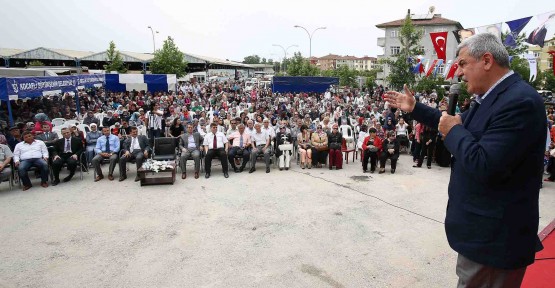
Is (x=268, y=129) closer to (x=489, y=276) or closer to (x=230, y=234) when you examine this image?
(x=230, y=234)

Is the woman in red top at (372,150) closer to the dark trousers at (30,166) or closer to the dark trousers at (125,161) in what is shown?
the dark trousers at (125,161)

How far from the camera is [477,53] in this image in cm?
146

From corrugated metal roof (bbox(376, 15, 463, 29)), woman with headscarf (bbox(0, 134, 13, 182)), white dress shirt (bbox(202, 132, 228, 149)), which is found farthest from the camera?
corrugated metal roof (bbox(376, 15, 463, 29))

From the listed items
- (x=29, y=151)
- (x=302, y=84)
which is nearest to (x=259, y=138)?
(x=29, y=151)

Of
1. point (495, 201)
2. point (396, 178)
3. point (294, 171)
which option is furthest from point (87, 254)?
point (396, 178)

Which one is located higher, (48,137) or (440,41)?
(440,41)

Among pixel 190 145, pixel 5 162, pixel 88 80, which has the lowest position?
pixel 5 162

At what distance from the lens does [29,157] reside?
7.52 m

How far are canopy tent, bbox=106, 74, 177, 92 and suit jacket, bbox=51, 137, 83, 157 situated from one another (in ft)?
48.7

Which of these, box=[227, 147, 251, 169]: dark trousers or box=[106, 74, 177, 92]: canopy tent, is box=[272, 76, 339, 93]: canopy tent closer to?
box=[106, 74, 177, 92]: canopy tent

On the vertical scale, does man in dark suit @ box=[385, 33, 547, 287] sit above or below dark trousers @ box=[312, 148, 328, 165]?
above

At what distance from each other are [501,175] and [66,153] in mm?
8978

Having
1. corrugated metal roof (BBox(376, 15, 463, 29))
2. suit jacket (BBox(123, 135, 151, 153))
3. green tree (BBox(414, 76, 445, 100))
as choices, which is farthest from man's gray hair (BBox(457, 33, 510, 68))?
corrugated metal roof (BBox(376, 15, 463, 29))

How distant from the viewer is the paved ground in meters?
3.87
